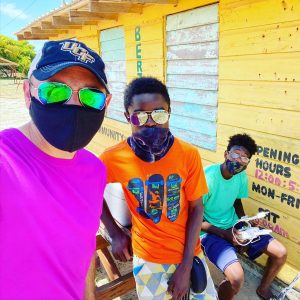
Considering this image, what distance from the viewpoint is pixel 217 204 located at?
282 centimetres

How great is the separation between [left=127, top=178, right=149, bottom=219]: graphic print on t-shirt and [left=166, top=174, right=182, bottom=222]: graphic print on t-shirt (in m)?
0.15

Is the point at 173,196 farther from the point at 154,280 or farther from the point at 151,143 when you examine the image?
the point at 154,280

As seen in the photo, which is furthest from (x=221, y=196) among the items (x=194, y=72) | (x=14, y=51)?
(x=14, y=51)

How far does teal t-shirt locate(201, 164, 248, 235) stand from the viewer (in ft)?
9.11

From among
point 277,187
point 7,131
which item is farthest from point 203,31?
point 7,131

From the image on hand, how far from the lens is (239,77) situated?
3188 mm

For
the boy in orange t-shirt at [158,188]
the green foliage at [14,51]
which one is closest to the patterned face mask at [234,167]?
the boy in orange t-shirt at [158,188]

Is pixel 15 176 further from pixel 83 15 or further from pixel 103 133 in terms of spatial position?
pixel 103 133

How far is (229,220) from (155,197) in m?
1.29

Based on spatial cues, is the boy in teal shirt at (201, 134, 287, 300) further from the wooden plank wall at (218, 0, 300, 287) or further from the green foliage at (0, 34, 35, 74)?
the green foliage at (0, 34, 35, 74)

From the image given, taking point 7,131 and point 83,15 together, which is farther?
point 83,15

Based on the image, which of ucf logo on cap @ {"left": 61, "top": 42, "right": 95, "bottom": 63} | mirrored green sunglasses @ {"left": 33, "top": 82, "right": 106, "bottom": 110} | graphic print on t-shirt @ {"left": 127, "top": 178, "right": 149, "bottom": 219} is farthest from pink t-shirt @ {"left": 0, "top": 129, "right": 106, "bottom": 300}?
graphic print on t-shirt @ {"left": 127, "top": 178, "right": 149, "bottom": 219}

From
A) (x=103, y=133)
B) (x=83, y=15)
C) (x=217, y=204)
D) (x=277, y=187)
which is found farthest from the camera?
(x=103, y=133)

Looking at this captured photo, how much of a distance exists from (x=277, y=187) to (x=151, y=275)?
1.75 metres
